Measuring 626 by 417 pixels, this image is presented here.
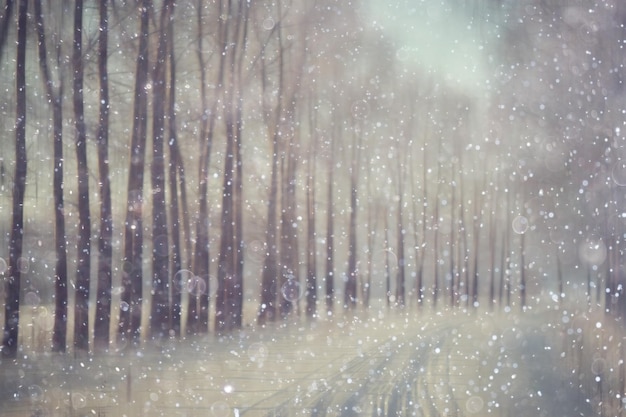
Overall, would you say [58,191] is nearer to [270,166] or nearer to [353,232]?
[270,166]

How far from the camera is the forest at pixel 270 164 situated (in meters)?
0.90

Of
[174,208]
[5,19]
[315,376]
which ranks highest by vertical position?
[5,19]

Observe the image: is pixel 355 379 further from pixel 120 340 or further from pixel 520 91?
pixel 520 91

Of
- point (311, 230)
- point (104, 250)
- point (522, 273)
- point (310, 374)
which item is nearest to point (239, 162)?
point (311, 230)

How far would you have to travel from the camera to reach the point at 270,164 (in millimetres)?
907

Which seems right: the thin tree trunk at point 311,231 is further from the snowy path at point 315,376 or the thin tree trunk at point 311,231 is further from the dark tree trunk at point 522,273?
the dark tree trunk at point 522,273

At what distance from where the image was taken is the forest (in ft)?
2.94

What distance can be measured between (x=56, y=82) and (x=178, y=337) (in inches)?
19.0

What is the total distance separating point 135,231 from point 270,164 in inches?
10.0

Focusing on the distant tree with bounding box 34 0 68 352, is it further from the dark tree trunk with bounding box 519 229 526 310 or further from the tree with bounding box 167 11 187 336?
the dark tree trunk with bounding box 519 229 526 310

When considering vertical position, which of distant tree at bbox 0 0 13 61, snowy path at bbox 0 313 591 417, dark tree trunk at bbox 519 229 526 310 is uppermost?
distant tree at bbox 0 0 13 61

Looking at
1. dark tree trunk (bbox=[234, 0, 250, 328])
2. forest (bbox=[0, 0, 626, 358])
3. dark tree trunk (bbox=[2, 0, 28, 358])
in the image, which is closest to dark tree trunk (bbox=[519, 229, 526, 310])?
forest (bbox=[0, 0, 626, 358])

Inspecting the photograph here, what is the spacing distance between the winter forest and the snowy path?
33 millimetres

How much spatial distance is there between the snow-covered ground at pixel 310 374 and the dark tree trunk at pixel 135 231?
0.06m
